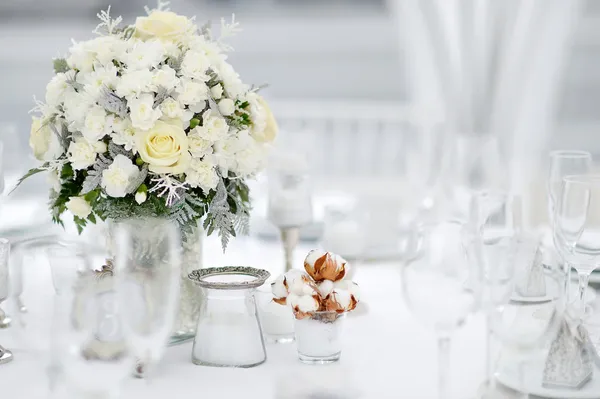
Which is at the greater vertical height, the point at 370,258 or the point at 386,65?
the point at 386,65

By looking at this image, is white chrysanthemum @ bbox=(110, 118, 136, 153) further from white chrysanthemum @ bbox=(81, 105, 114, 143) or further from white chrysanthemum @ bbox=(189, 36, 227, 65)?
white chrysanthemum @ bbox=(189, 36, 227, 65)

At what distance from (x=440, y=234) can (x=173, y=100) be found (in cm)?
42

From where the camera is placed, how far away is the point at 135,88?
1.12 meters

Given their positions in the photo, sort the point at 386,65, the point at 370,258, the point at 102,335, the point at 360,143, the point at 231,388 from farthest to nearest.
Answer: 1. the point at 386,65
2. the point at 360,143
3. the point at 370,258
4. the point at 231,388
5. the point at 102,335

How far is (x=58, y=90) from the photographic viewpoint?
1199 mm

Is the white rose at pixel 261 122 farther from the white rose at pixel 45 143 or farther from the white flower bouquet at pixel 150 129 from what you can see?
the white rose at pixel 45 143

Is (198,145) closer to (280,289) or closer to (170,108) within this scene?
(170,108)

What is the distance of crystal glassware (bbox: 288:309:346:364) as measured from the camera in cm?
111

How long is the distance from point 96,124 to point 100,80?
0.06 m

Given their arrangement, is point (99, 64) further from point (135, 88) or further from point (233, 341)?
point (233, 341)

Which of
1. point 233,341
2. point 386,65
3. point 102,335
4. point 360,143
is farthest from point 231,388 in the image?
point 386,65

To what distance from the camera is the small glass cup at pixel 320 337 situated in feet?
3.64

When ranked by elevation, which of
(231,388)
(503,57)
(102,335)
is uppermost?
(503,57)

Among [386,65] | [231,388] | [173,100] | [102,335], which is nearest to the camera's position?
[102,335]
